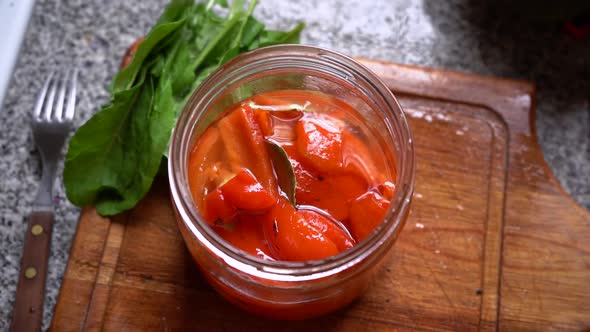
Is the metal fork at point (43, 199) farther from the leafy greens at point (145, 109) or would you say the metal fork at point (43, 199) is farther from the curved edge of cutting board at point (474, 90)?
the curved edge of cutting board at point (474, 90)

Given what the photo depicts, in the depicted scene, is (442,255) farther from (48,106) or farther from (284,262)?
(48,106)

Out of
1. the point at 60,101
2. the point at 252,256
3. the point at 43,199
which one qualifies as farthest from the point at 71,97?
the point at 252,256

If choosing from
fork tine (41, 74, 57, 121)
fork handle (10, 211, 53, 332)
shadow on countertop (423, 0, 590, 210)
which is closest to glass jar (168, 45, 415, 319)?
fork handle (10, 211, 53, 332)

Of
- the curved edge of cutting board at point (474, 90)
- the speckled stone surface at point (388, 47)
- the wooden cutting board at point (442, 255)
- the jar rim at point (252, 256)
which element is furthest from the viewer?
the speckled stone surface at point (388, 47)

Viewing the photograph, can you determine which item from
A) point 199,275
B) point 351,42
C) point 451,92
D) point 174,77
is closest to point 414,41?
point 351,42

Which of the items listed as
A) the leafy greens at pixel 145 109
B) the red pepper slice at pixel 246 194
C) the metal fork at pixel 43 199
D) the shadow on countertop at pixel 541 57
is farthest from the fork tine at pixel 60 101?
the shadow on countertop at pixel 541 57

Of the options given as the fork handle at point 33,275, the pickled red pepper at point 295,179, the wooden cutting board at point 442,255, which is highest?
the pickled red pepper at point 295,179

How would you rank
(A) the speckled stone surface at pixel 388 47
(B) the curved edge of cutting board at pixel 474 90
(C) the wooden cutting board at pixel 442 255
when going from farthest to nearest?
1. (A) the speckled stone surface at pixel 388 47
2. (B) the curved edge of cutting board at pixel 474 90
3. (C) the wooden cutting board at pixel 442 255
